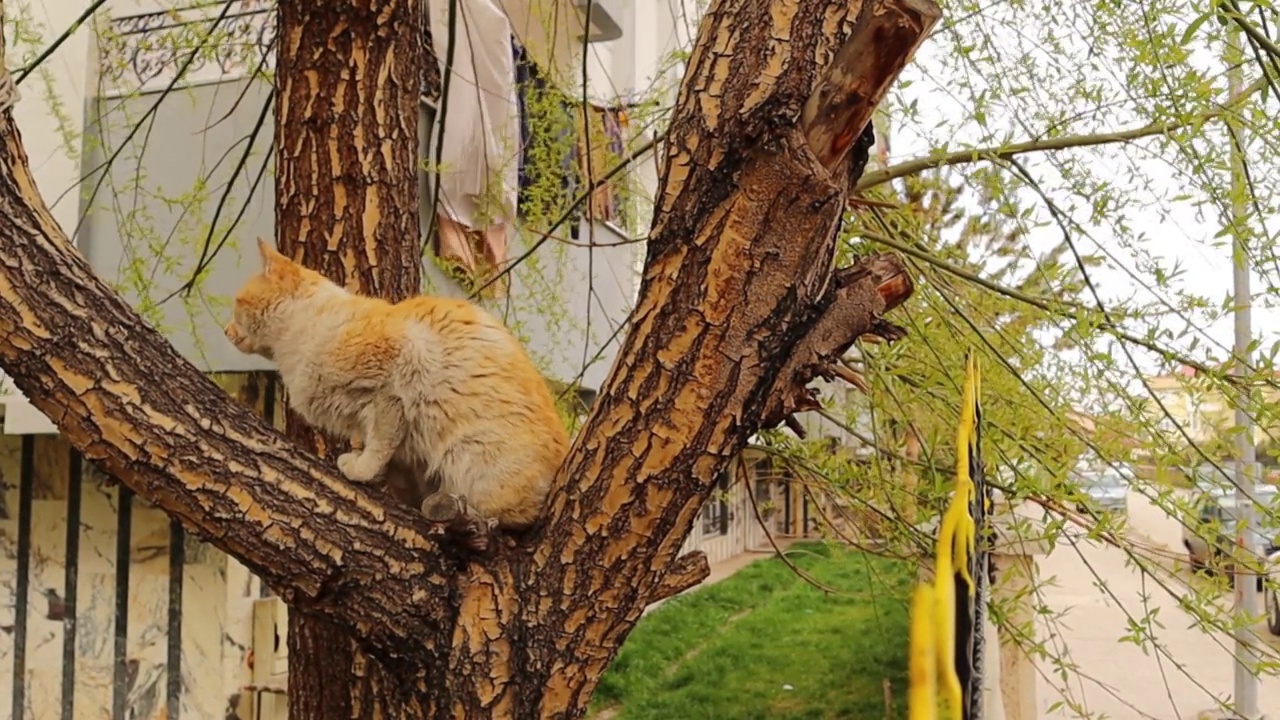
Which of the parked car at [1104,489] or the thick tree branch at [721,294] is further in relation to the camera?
the parked car at [1104,489]

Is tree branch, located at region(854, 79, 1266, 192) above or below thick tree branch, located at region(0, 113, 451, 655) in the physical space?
above

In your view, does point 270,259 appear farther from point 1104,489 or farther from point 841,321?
point 1104,489

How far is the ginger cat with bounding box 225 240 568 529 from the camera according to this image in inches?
50.4

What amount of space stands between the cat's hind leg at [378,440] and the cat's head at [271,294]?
22cm

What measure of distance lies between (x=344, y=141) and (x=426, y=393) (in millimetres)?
526

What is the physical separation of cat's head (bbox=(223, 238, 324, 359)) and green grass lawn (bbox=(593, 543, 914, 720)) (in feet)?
9.97

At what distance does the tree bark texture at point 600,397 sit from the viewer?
986mm

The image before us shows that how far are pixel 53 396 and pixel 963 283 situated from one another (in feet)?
5.52

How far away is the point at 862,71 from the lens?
93 cm

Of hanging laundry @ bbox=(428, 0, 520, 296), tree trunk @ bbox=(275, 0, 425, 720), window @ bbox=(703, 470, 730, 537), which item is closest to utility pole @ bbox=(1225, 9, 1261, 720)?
tree trunk @ bbox=(275, 0, 425, 720)

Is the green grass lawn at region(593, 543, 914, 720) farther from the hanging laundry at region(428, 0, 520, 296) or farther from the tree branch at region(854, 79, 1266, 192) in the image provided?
the tree branch at region(854, 79, 1266, 192)

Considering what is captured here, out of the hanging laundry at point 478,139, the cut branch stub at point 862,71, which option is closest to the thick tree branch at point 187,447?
the cut branch stub at point 862,71

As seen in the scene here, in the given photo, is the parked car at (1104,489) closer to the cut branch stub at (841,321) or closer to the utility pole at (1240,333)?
the utility pole at (1240,333)

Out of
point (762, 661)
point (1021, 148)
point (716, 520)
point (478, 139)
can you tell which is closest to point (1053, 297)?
point (1021, 148)
